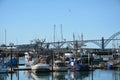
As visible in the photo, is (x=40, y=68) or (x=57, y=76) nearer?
(x=57, y=76)

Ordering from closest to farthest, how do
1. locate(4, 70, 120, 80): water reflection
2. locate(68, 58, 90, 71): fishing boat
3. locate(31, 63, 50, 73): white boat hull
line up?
locate(4, 70, 120, 80): water reflection, locate(31, 63, 50, 73): white boat hull, locate(68, 58, 90, 71): fishing boat

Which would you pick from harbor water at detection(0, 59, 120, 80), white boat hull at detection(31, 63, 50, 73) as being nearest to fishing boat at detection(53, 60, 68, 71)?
white boat hull at detection(31, 63, 50, 73)

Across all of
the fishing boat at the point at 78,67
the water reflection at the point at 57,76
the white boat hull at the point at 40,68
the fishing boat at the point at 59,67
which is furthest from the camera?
the fishing boat at the point at 78,67

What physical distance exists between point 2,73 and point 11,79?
6.17m

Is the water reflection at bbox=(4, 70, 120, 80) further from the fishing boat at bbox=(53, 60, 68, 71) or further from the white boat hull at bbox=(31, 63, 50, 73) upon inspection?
the fishing boat at bbox=(53, 60, 68, 71)

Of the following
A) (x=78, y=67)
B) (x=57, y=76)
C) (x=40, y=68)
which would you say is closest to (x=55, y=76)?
(x=57, y=76)

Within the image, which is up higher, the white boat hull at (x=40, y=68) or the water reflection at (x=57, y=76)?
the white boat hull at (x=40, y=68)

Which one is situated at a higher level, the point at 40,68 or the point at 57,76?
the point at 40,68

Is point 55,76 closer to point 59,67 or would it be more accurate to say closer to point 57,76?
point 57,76

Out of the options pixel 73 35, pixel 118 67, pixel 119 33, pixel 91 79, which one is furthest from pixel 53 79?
pixel 119 33

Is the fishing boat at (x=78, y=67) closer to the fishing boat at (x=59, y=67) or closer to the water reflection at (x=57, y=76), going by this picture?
the water reflection at (x=57, y=76)

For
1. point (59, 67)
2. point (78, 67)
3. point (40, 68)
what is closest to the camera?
point (40, 68)

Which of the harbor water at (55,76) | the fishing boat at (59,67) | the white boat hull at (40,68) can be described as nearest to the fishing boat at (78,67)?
the harbor water at (55,76)

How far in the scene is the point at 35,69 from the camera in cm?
6297
